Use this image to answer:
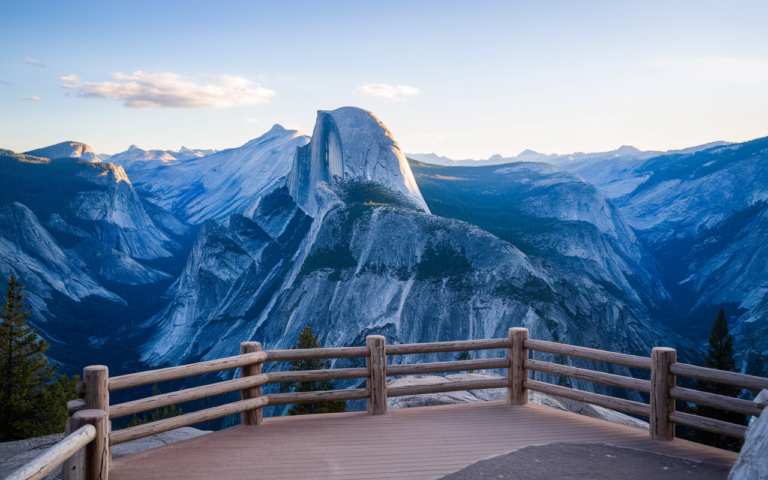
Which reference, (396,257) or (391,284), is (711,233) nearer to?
(396,257)

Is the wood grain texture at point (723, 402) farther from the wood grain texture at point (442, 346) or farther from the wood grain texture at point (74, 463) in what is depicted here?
the wood grain texture at point (74, 463)

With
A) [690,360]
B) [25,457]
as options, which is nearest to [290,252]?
[690,360]

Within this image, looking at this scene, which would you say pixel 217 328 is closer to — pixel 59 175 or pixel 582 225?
pixel 582 225

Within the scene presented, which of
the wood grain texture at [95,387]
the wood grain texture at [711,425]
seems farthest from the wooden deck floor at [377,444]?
the wood grain texture at [95,387]

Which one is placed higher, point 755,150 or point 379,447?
point 755,150

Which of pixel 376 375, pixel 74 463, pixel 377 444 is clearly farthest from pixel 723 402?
pixel 74 463

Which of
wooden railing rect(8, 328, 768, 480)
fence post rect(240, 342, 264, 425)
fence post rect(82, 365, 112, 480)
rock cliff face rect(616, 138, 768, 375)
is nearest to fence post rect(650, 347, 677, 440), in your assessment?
wooden railing rect(8, 328, 768, 480)
